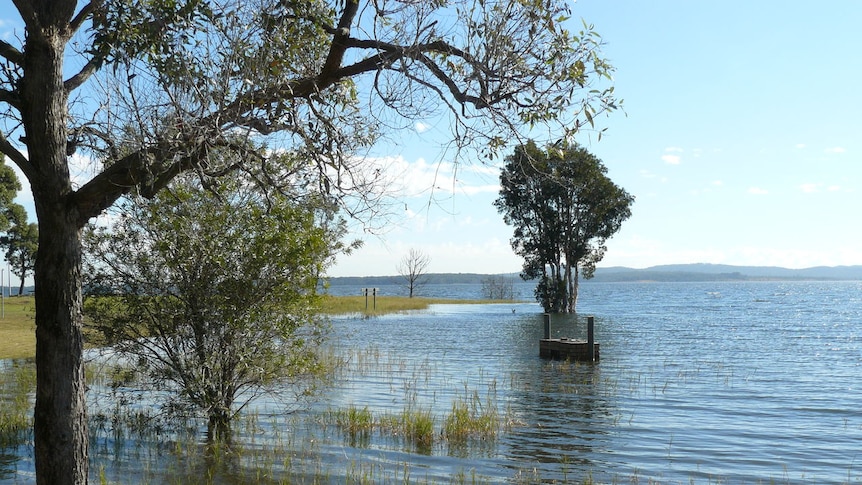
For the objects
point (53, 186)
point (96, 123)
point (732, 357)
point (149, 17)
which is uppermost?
point (149, 17)

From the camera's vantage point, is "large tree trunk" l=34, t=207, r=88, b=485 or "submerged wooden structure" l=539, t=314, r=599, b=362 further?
"submerged wooden structure" l=539, t=314, r=599, b=362

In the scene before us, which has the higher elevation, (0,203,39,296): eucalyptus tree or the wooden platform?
(0,203,39,296): eucalyptus tree

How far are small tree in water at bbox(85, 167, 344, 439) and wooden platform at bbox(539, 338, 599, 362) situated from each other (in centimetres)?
1833

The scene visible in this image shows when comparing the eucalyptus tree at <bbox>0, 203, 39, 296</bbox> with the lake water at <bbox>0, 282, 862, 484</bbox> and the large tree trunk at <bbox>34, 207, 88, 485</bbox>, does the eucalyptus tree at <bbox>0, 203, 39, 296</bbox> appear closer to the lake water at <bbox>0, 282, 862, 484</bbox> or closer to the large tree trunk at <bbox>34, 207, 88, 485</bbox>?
the lake water at <bbox>0, 282, 862, 484</bbox>

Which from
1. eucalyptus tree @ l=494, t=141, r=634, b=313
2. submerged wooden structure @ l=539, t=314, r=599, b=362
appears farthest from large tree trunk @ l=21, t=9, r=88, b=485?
eucalyptus tree @ l=494, t=141, r=634, b=313

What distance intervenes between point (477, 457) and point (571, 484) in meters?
1.95

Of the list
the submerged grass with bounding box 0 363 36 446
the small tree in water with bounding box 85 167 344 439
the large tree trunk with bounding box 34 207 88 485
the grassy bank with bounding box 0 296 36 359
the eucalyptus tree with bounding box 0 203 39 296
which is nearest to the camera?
the large tree trunk with bounding box 34 207 88 485

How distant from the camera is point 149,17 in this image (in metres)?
7.37

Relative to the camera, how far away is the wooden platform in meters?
29.1

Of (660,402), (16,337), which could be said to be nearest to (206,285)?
(660,402)

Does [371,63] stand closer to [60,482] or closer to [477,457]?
[60,482]

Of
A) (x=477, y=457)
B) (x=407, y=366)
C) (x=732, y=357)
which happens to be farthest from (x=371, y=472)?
(x=732, y=357)

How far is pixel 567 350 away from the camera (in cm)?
2958

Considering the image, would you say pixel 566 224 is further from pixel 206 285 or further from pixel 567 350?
pixel 206 285
